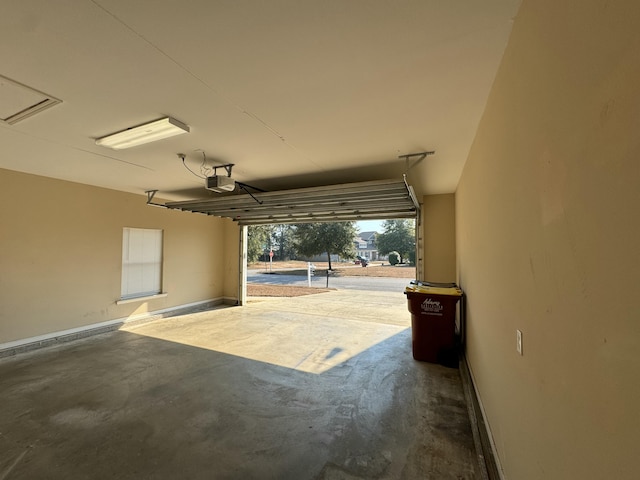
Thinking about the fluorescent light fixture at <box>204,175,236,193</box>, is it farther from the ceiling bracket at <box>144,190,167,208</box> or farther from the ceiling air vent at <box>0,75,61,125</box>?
the ceiling bracket at <box>144,190,167,208</box>

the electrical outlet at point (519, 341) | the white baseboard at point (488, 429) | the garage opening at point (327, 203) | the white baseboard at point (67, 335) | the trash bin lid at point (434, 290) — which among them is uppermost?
the garage opening at point (327, 203)

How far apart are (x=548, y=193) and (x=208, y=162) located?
368cm

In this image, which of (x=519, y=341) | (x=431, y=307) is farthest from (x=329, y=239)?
(x=519, y=341)

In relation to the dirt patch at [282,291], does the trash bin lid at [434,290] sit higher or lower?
higher

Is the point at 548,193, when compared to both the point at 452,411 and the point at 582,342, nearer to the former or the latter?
the point at 582,342

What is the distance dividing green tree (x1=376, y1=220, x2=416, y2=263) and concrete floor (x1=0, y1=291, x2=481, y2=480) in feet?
76.2

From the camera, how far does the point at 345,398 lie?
290 cm

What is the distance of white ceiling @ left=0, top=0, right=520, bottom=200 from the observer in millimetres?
1396

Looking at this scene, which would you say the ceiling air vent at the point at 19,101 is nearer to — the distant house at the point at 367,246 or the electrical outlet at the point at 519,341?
the electrical outlet at the point at 519,341

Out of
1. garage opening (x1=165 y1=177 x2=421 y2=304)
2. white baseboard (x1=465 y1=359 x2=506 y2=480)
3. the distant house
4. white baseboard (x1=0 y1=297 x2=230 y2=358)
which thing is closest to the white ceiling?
garage opening (x1=165 y1=177 x2=421 y2=304)

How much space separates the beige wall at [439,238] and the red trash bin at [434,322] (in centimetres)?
163

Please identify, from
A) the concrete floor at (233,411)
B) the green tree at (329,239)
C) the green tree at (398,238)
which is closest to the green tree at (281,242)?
the green tree at (398,238)

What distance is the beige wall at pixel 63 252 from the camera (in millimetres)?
4137

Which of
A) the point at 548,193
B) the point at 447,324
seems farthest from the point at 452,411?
the point at 548,193
